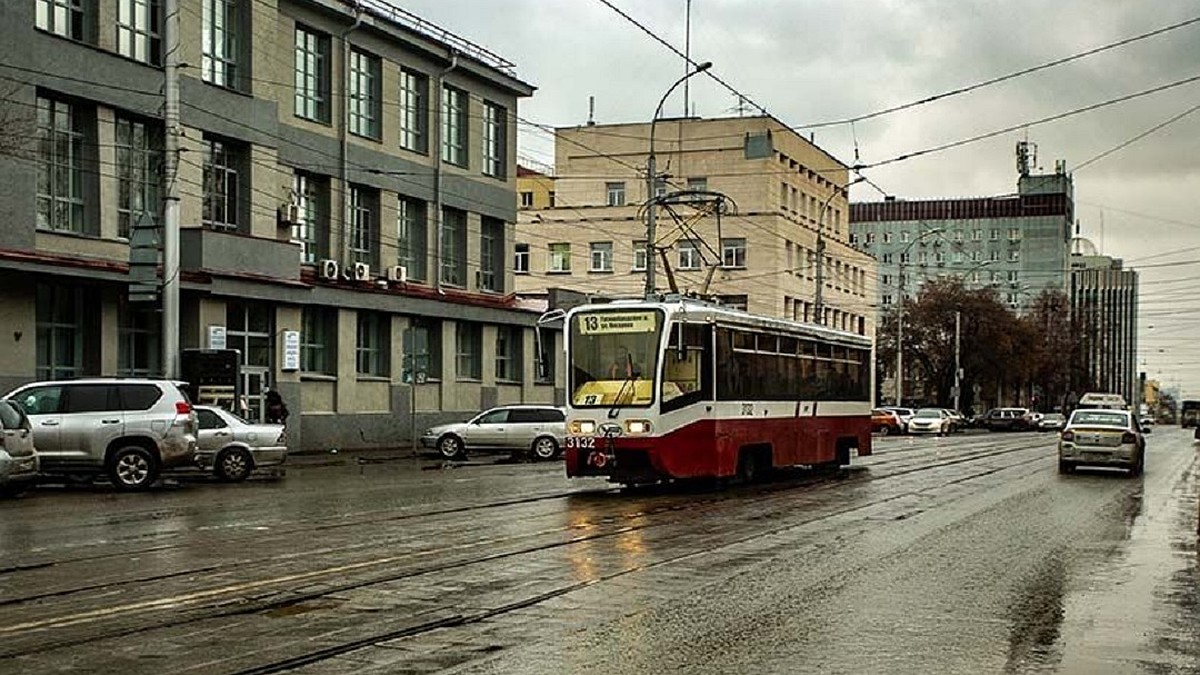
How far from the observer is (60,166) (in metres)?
Answer: 33.7

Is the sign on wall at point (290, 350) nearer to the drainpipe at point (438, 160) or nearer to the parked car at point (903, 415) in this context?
the drainpipe at point (438, 160)

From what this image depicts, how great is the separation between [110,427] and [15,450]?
10.1ft

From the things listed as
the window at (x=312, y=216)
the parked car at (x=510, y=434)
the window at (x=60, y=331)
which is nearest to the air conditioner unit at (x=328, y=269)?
the window at (x=312, y=216)

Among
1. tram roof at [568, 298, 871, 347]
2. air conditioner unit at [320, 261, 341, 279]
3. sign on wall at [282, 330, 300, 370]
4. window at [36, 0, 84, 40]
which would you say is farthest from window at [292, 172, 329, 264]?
tram roof at [568, 298, 871, 347]

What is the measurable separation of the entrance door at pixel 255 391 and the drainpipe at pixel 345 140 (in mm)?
6334

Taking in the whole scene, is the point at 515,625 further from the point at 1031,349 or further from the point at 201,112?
the point at 1031,349

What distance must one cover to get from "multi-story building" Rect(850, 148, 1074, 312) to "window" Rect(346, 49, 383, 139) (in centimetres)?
9934

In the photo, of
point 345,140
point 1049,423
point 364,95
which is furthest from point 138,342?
point 1049,423

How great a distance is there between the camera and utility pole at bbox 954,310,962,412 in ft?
300

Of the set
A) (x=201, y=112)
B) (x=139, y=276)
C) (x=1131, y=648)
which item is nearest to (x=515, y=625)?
(x=1131, y=648)

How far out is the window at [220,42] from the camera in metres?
38.2

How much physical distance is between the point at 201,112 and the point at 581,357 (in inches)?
693

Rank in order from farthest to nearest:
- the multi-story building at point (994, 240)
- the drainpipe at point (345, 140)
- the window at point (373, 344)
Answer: the multi-story building at point (994, 240), the window at point (373, 344), the drainpipe at point (345, 140)

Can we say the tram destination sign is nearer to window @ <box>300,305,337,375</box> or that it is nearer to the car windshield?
the car windshield
